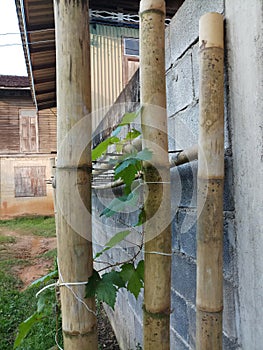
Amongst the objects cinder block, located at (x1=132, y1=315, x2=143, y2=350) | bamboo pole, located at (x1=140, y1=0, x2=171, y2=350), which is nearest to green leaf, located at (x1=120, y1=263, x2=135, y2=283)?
bamboo pole, located at (x1=140, y1=0, x2=171, y2=350)

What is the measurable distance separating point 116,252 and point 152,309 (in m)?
1.93

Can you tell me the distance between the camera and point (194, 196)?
1216 millimetres

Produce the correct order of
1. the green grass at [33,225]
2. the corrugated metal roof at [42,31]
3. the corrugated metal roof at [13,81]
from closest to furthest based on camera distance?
1. the corrugated metal roof at [42,31]
2. the green grass at [33,225]
3. the corrugated metal roof at [13,81]

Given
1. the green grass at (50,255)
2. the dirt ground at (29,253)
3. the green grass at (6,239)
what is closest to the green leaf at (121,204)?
the dirt ground at (29,253)

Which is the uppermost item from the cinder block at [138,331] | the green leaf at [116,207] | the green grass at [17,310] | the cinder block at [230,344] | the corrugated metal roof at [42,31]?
the corrugated metal roof at [42,31]

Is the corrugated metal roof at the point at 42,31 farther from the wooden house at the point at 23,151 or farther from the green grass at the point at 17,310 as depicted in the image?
the wooden house at the point at 23,151

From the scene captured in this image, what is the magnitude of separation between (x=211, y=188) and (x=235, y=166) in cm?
11

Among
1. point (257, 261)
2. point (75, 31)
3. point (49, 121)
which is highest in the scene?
point (49, 121)

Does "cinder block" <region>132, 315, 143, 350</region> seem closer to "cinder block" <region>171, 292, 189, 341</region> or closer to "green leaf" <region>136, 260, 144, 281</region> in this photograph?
"cinder block" <region>171, 292, 189, 341</region>

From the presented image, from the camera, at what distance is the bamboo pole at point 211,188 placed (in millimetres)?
914

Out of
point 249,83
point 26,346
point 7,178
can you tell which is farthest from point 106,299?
point 7,178

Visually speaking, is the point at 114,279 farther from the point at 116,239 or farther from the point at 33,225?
the point at 33,225

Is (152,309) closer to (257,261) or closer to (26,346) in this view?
(257,261)

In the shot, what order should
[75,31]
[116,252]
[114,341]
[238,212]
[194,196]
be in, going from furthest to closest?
[114,341] < [116,252] < [194,196] < [238,212] < [75,31]
